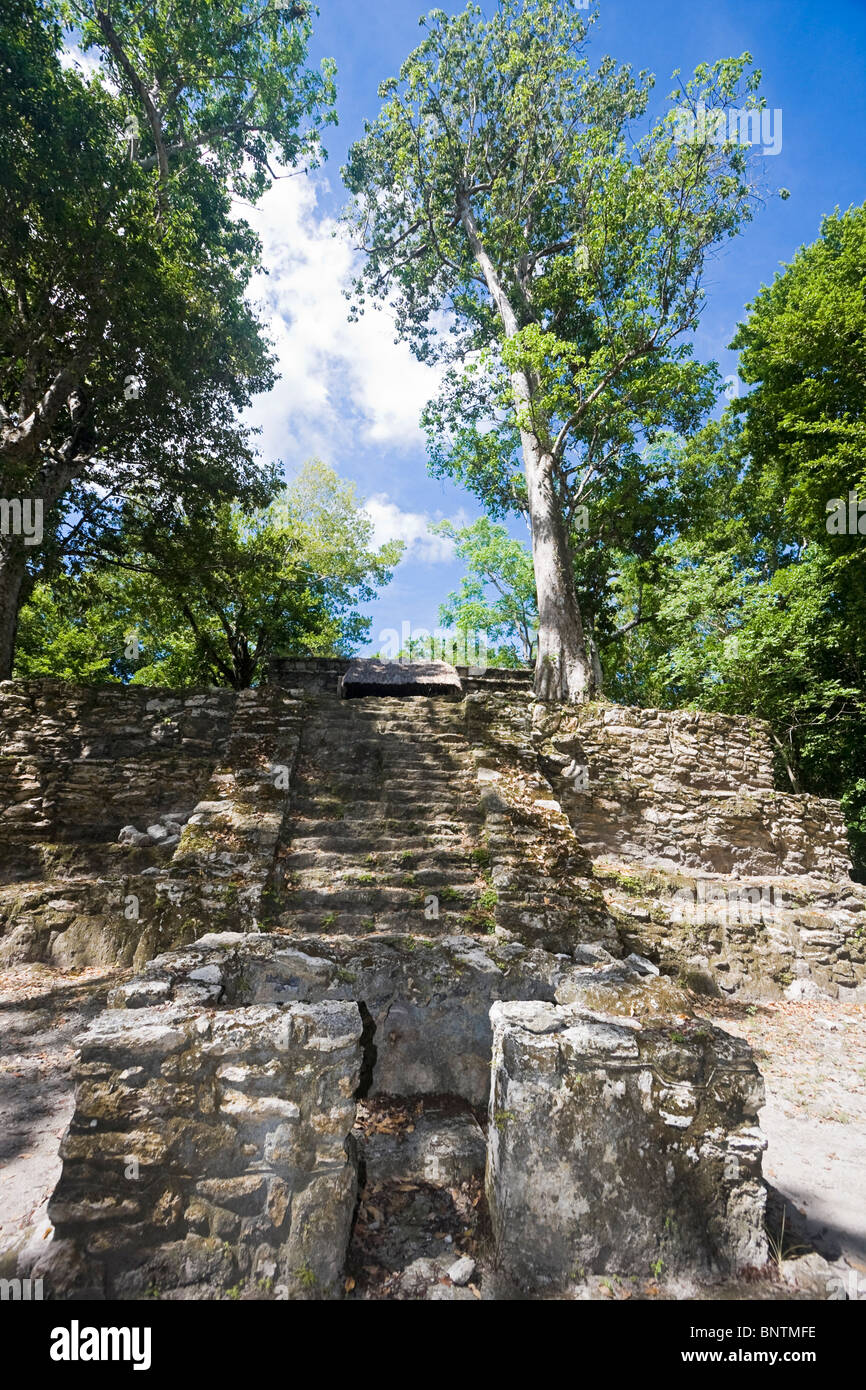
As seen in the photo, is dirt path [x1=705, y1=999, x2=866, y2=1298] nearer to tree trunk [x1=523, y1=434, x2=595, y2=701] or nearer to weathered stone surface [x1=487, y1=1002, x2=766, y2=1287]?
weathered stone surface [x1=487, y1=1002, x2=766, y2=1287]

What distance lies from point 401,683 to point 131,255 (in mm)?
7928

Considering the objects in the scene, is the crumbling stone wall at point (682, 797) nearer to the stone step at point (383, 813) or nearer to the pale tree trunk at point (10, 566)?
the stone step at point (383, 813)

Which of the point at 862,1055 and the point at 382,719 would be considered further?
the point at 382,719

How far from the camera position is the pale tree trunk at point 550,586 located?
34.9 feet

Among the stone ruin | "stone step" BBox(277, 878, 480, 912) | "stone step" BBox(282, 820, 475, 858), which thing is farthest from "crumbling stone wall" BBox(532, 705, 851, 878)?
"stone step" BBox(277, 878, 480, 912)

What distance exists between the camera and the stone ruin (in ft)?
7.70

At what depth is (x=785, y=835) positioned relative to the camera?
754cm

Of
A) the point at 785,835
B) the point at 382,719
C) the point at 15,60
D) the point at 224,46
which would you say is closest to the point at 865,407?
→ the point at 785,835

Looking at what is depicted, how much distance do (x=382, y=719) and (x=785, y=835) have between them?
5622 millimetres

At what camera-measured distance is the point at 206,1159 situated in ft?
→ 7.80

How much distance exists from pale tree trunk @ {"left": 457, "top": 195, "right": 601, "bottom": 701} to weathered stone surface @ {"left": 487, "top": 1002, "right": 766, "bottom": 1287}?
7.81 meters

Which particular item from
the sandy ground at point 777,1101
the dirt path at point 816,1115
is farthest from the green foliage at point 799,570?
the sandy ground at point 777,1101

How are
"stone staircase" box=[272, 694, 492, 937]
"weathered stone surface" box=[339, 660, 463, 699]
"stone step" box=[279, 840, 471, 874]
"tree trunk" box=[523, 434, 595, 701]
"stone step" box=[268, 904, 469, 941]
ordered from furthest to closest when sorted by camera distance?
"weathered stone surface" box=[339, 660, 463, 699] < "tree trunk" box=[523, 434, 595, 701] < "stone step" box=[279, 840, 471, 874] < "stone staircase" box=[272, 694, 492, 937] < "stone step" box=[268, 904, 469, 941]

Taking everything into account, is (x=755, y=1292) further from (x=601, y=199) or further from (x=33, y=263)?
(x=601, y=199)
